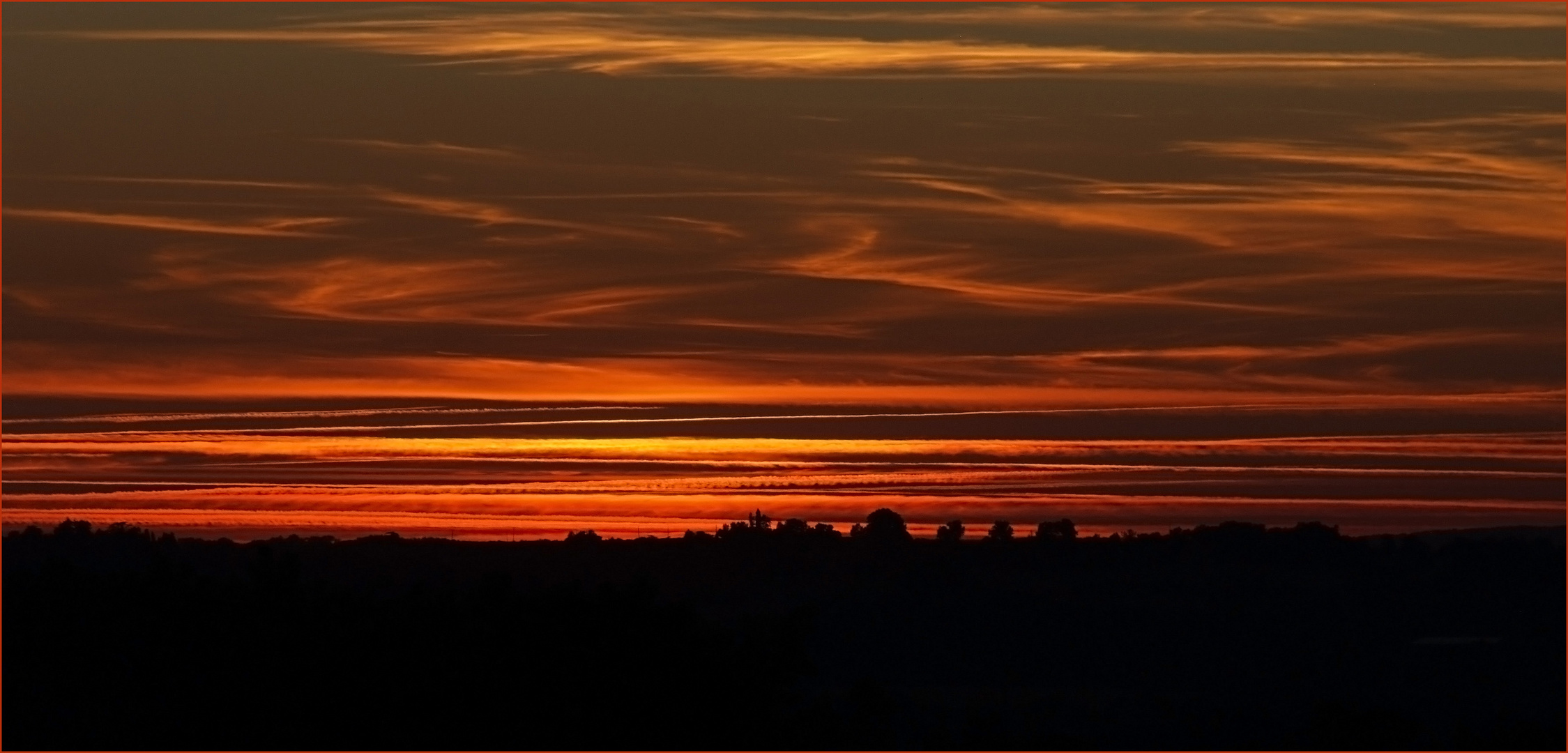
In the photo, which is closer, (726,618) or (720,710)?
(720,710)

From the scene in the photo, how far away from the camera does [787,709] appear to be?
41031 millimetres

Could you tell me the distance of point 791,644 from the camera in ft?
128

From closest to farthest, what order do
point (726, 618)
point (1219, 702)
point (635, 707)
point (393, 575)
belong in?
point (635, 707) < point (393, 575) < point (726, 618) < point (1219, 702)

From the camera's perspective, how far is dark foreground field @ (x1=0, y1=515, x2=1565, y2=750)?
3459 centimetres

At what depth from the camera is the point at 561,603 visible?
1524 inches

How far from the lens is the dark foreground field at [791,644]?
113 ft

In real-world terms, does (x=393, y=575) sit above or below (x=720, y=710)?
above

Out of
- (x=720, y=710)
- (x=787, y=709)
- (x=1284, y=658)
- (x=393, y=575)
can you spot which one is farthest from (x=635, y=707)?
(x=1284, y=658)

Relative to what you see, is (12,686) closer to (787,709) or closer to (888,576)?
(787,709)

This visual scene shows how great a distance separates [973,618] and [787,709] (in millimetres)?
30877

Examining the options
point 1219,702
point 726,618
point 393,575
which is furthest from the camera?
point 1219,702

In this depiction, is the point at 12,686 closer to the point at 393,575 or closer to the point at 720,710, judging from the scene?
the point at 720,710

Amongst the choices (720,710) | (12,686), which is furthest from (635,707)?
(12,686)

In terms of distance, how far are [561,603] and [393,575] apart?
33.2 ft
